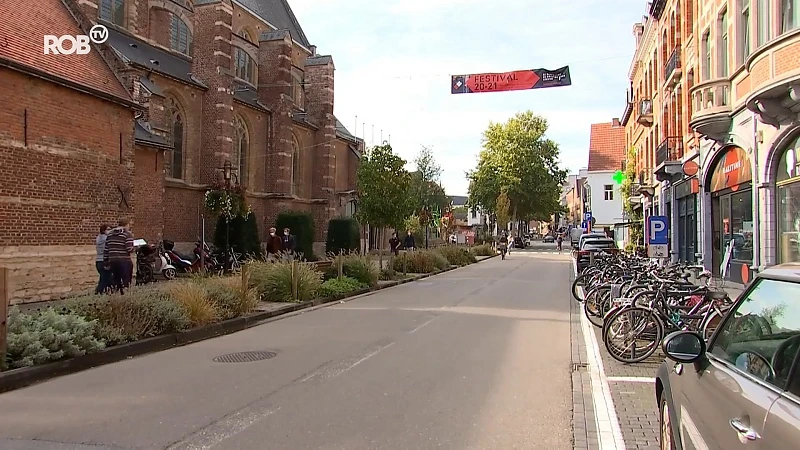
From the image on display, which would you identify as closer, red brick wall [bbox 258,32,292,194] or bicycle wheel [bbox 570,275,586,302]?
bicycle wheel [bbox 570,275,586,302]

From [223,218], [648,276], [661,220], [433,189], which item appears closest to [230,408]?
[648,276]

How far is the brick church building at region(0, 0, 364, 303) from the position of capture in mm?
13367

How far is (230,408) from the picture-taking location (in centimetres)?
571

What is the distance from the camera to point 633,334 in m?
7.82

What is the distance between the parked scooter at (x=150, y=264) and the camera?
17812 mm

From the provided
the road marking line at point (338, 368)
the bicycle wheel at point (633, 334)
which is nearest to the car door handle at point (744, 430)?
the road marking line at point (338, 368)

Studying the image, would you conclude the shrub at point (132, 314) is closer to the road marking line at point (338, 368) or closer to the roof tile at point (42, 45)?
the road marking line at point (338, 368)

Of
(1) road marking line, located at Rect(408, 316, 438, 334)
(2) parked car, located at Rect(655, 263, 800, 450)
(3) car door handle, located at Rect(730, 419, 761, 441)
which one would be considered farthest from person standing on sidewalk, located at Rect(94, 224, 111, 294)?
(3) car door handle, located at Rect(730, 419, 761, 441)

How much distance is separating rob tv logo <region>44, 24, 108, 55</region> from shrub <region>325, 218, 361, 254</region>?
2287 cm

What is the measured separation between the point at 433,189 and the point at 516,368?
43696 mm

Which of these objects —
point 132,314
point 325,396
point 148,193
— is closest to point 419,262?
point 148,193

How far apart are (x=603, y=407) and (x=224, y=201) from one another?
22.8 meters

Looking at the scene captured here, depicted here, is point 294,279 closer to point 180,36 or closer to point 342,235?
point 180,36

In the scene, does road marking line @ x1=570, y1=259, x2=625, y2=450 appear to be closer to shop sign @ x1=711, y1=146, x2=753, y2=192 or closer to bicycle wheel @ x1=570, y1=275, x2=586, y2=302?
bicycle wheel @ x1=570, y1=275, x2=586, y2=302
